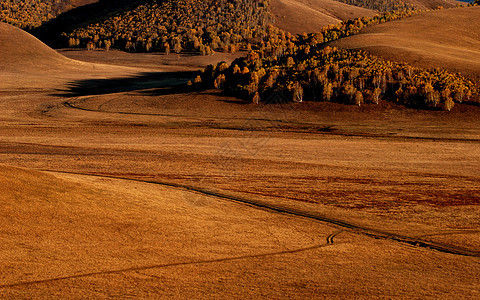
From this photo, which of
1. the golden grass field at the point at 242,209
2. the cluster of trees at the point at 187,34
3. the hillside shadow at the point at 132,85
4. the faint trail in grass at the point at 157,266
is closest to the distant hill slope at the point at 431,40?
the golden grass field at the point at 242,209

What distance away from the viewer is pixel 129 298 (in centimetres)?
1403

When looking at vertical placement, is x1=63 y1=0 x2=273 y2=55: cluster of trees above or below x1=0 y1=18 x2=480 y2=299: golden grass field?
above

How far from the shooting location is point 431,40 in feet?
304

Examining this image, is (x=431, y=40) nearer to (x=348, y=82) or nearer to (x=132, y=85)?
(x=348, y=82)

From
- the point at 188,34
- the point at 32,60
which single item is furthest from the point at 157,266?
the point at 188,34

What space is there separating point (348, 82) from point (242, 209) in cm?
4518

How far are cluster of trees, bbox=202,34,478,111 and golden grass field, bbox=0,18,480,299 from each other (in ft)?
15.7

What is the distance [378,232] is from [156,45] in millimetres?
166878

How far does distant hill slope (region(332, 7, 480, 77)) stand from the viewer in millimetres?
71375

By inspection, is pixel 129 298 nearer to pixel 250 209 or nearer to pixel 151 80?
pixel 250 209

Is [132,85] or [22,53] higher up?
[22,53]

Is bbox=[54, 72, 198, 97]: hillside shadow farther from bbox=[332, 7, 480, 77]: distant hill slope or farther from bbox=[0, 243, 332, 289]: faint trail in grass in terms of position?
bbox=[0, 243, 332, 289]: faint trail in grass

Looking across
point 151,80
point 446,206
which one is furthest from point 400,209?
point 151,80

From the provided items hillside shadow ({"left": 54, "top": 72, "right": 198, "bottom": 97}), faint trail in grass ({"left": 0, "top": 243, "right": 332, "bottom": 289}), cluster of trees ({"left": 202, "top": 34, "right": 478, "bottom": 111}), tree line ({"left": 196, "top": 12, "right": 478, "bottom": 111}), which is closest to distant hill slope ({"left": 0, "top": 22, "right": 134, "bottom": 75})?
hillside shadow ({"left": 54, "top": 72, "right": 198, "bottom": 97})
